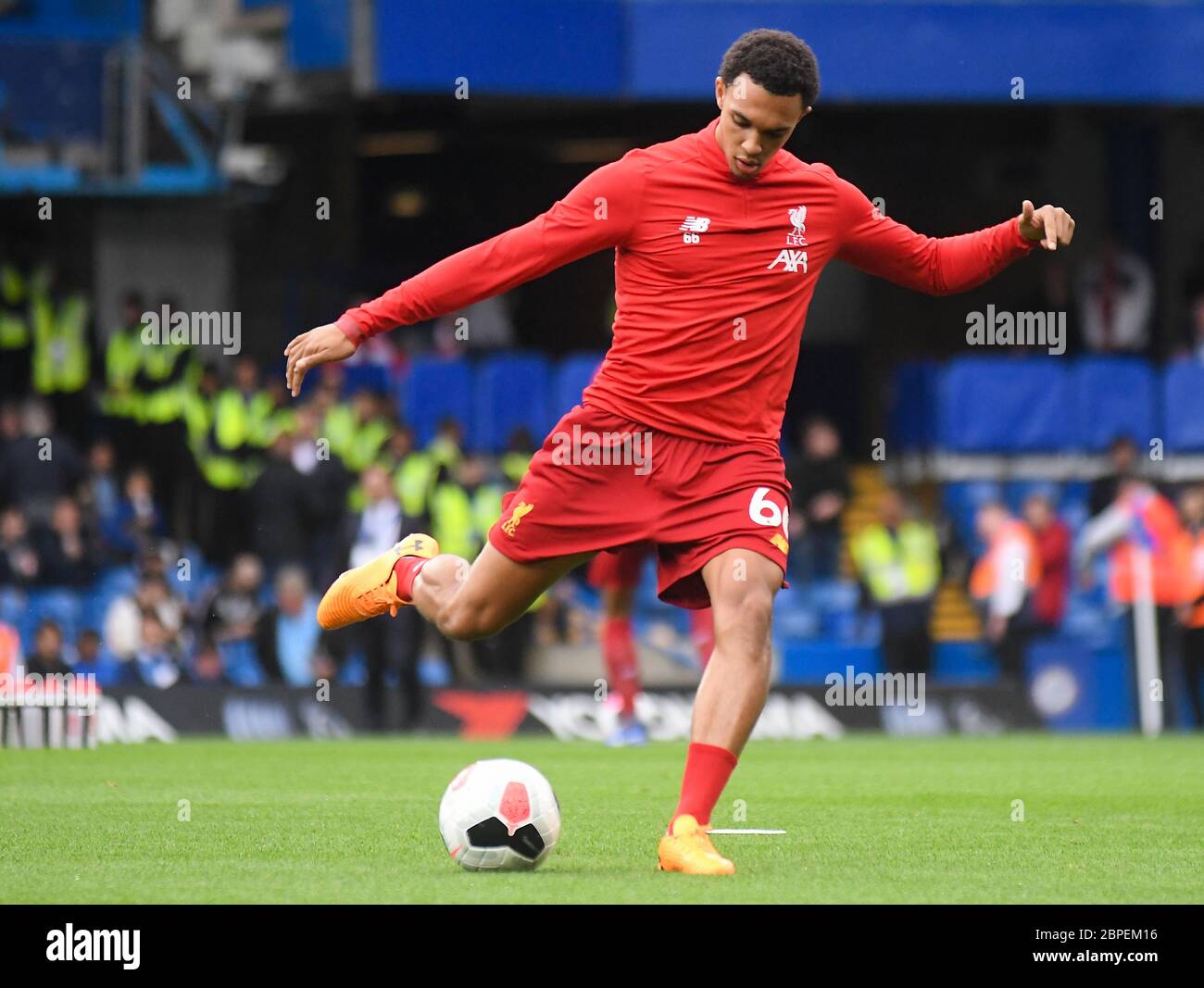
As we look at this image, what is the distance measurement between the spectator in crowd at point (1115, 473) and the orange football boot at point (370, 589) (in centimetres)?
1127

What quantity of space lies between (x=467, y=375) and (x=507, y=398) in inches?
17.3

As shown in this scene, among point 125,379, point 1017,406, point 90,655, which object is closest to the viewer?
point 90,655

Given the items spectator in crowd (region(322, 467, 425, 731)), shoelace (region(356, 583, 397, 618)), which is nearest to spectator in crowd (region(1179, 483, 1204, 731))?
spectator in crowd (region(322, 467, 425, 731))

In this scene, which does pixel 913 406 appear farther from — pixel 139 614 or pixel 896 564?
pixel 139 614

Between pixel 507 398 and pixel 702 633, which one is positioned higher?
pixel 507 398

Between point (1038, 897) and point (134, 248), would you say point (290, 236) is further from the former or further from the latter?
point (1038, 897)

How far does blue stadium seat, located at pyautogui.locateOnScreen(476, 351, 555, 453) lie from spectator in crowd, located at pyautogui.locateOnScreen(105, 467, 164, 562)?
3.11 metres

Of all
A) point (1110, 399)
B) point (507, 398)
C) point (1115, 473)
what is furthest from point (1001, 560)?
point (507, 398)

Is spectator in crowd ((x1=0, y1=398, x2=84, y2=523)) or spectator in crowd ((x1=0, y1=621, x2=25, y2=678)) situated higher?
spectator in crowd ((x1=0, y1=398, x2=84, y2=523))

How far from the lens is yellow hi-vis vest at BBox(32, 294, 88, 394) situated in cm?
2009

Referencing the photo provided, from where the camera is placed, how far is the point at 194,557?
1853 centimetres

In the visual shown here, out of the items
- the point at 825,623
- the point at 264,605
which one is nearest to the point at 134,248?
the point at 264,605

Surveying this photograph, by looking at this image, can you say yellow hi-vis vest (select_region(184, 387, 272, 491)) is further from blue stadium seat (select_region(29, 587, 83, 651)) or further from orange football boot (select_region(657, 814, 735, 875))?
orange football boot (select_region(657, 814, 735, 875))

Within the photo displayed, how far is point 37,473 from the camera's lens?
59.5ft
